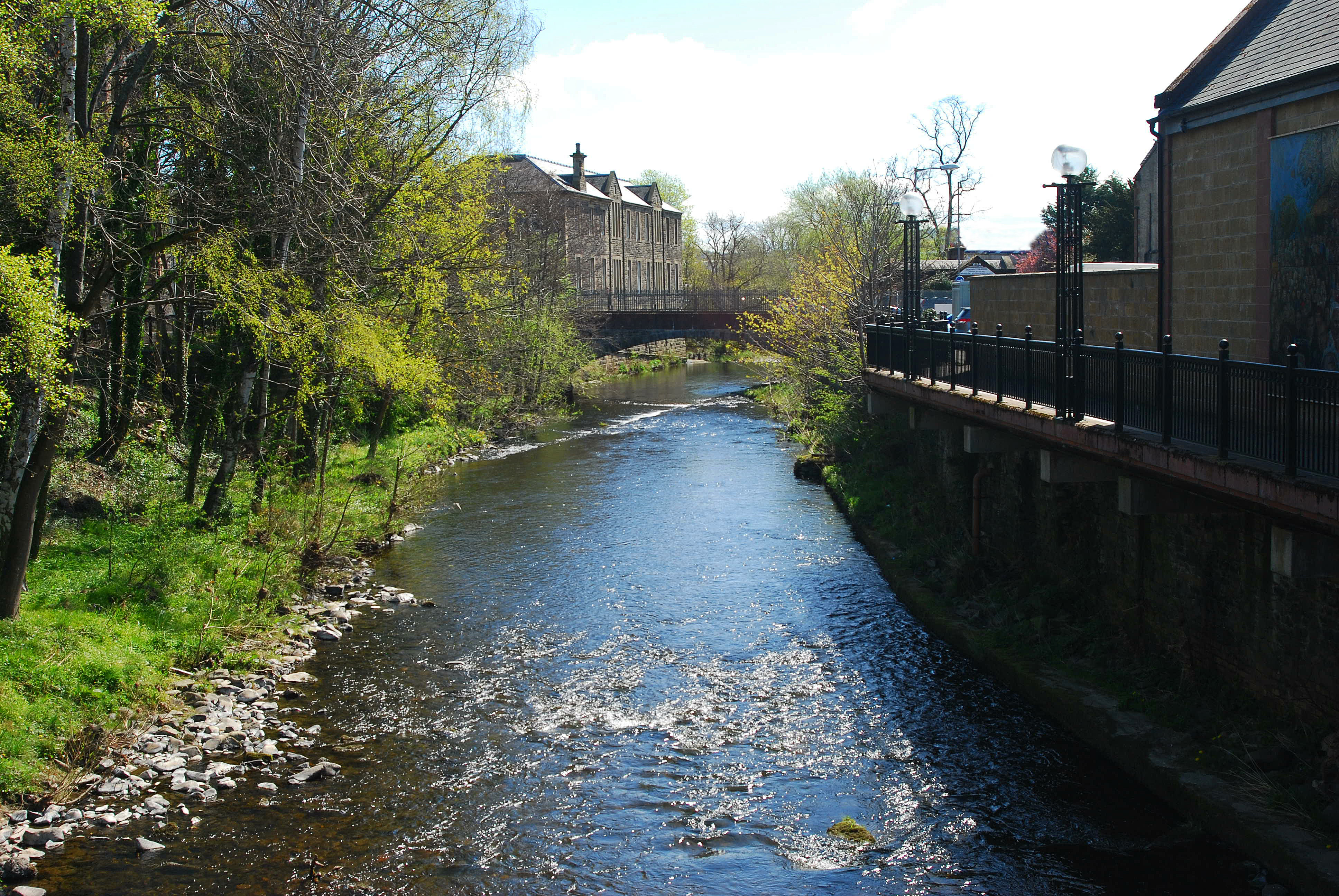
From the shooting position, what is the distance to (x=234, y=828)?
934cm

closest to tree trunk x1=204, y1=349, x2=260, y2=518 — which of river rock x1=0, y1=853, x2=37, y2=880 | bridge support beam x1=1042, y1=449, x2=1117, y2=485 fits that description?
river rock x1=0, y1=853, x2=37, y2=880

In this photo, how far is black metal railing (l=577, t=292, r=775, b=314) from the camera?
5269 cm

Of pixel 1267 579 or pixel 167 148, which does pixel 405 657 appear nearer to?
pixel 167 148

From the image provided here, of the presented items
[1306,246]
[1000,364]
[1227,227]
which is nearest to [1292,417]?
[1306,246]

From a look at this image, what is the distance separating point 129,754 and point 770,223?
336 feet

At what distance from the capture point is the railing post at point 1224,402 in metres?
9.02

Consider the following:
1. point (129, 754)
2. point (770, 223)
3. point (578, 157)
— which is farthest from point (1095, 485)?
point (770, 223)

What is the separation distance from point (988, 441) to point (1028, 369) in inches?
82.5

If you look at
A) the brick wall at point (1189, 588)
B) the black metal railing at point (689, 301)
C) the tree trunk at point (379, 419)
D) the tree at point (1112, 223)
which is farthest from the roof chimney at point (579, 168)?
the brick wall at point (1189, 588)

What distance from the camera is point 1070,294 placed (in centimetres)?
1335

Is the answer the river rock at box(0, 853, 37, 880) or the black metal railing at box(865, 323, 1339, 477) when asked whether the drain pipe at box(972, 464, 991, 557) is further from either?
the river rock at box(0, 853, 37, 880)

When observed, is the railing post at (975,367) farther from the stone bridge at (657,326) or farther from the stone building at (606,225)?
the stone bridge at (657,326)

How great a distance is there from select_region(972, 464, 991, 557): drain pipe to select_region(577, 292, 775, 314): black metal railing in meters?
34.2

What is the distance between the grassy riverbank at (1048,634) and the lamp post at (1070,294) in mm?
2803
